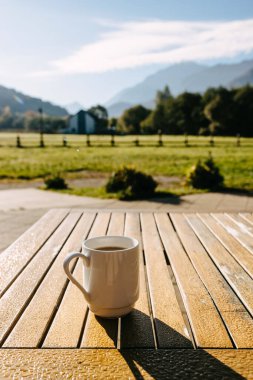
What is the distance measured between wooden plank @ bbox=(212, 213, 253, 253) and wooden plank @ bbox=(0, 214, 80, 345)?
98 cm

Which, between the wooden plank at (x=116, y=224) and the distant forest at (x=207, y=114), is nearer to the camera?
the wooden plank at (x=116, y=224)

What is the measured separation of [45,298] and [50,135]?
35341mm

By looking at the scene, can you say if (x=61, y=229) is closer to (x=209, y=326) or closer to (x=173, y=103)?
(x=209, y=326)

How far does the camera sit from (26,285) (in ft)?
5.08

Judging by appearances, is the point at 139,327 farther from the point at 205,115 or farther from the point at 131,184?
the point at 205,115

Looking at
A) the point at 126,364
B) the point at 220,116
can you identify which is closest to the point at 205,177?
the point at 126,364

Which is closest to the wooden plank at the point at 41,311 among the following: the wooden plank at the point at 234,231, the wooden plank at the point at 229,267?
the wooden plank at the point at 229,267

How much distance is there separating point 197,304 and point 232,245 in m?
0.82

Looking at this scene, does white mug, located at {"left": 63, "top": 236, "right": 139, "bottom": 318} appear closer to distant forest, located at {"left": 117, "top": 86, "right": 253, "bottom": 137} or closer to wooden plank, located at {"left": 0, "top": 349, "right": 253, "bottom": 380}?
wooden plank, located at {"left": 0, "top": 349, "right": 253, "bottom": 380}

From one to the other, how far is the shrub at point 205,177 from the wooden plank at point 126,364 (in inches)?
299

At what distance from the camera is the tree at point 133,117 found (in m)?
67.0

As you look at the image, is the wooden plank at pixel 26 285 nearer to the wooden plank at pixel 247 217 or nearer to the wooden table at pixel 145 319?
the wooden table at pixel 145 319

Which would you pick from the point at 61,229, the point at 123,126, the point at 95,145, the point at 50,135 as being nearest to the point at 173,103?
the point at 123,126

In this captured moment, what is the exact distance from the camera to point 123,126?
66.2 m
